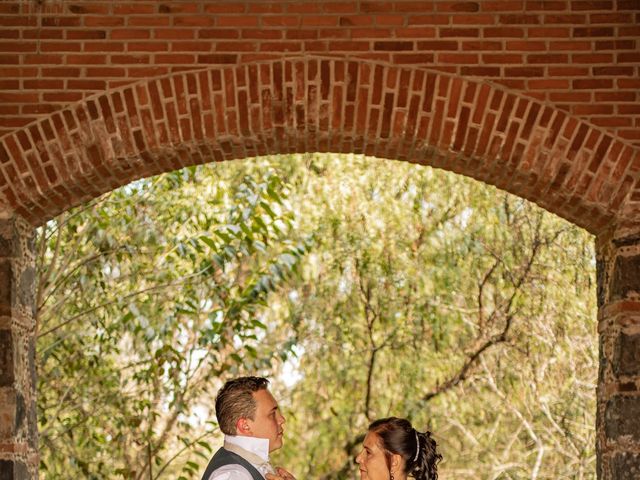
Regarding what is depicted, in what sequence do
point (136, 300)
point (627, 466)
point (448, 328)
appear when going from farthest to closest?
point (448, 328) < point (136, 300) < point (627, 466)

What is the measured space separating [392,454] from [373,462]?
0.27ft

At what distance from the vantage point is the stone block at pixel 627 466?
585 cm

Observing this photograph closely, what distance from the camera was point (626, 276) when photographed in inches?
238

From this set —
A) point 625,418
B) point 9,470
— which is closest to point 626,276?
point 625,418

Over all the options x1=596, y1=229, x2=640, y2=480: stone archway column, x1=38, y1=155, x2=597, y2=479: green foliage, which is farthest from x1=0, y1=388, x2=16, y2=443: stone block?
x1=38, y1=155, x2=597, y2=479: green foliage

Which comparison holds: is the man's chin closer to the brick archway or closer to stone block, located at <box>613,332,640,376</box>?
the brick archway

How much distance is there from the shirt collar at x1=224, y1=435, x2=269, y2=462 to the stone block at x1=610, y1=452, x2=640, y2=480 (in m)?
2.24

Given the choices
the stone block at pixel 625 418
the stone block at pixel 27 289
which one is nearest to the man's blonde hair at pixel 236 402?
the stone block at pixel 27 289

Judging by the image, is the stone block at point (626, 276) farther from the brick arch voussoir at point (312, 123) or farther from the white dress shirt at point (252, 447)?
the white dress shirt at point (252, 447)

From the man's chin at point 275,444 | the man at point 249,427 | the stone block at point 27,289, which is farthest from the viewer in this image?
the stone block at point 27,289

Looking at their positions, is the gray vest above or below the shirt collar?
below

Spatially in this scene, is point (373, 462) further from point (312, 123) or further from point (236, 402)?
point (312, 123)

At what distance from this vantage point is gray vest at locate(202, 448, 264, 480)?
433cm

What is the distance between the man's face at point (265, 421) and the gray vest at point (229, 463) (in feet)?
0.42
